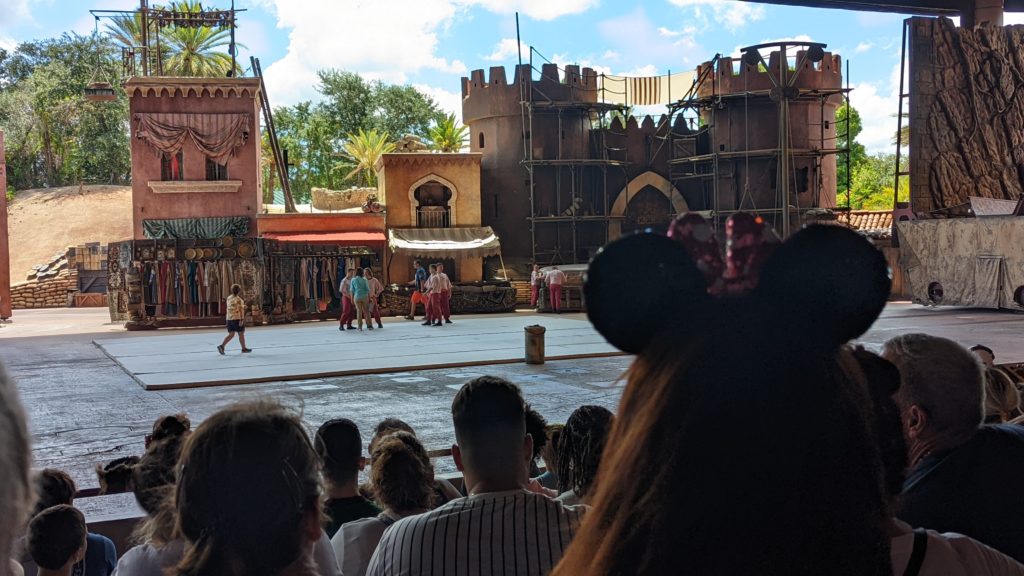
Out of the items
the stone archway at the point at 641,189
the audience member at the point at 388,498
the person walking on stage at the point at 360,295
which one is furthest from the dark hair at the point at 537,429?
the stone archway at the point at 641,189

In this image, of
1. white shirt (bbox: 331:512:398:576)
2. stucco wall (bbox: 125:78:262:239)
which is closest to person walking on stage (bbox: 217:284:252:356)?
white shirt (bbox: 331:512:398:576)

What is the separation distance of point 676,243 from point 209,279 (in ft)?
86.4

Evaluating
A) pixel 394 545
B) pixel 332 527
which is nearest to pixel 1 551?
pixel 394 545

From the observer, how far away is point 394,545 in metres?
2.28

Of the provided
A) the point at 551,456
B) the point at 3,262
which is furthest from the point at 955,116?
the point at 551,456

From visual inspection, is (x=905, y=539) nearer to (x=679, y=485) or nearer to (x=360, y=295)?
(x=679, y=485)

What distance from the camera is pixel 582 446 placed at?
137 inches

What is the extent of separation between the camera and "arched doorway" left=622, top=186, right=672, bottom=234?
37.8 metres

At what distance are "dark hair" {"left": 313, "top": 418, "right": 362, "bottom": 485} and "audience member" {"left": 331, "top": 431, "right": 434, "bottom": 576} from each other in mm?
204

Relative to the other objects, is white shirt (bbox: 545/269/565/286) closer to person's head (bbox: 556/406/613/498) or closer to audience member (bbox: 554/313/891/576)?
person's head (bbox: 556/406/613/498)

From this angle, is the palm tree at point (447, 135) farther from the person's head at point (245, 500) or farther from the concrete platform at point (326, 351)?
the person's head at point (245, 500)

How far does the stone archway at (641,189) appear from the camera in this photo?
37125 mm

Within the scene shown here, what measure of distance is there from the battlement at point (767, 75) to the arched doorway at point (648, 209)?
183 inches

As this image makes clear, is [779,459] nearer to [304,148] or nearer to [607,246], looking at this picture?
[607,246]
